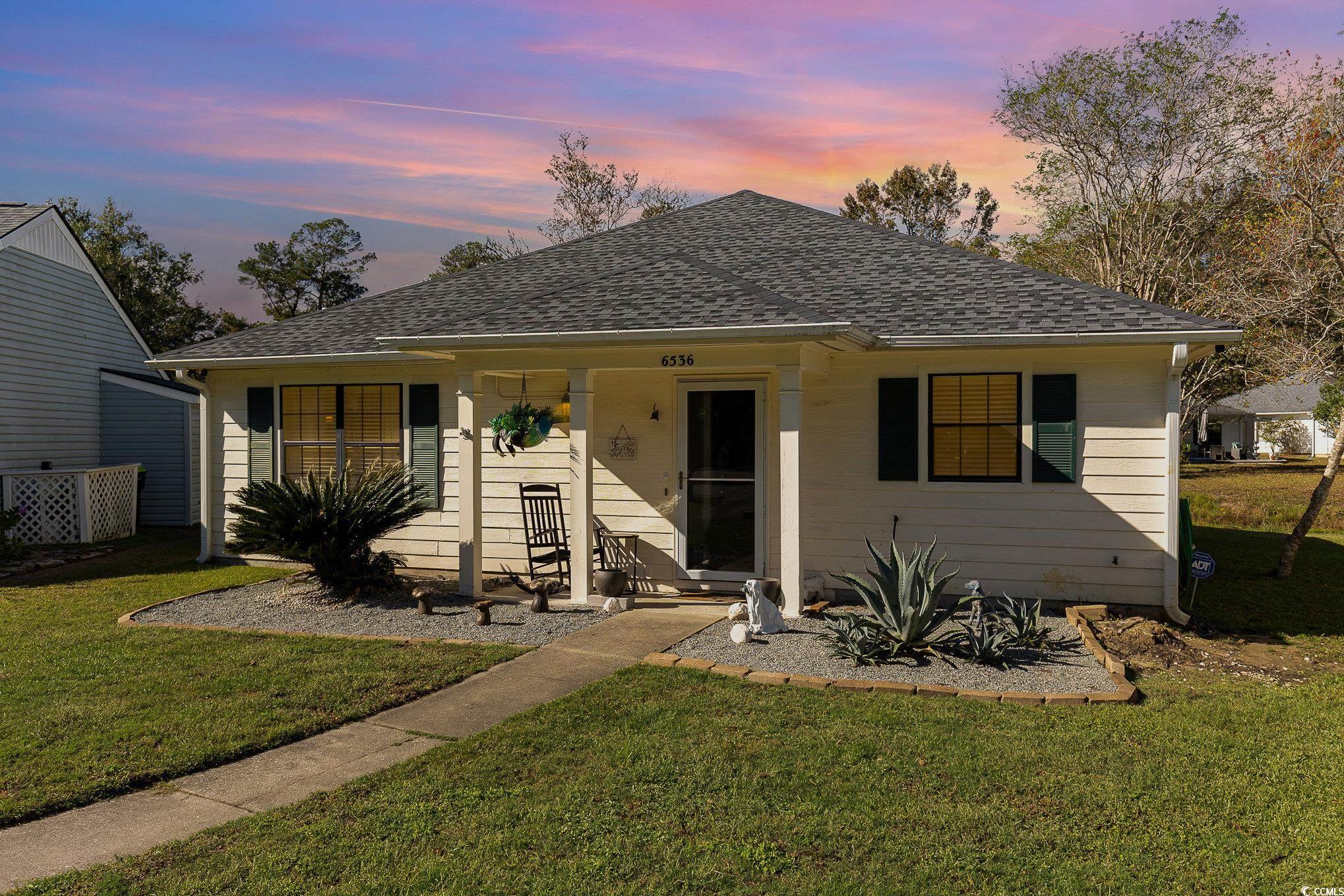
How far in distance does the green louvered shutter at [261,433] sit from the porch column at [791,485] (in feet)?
21.4

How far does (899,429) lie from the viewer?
8617mm

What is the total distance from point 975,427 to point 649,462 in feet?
10.6

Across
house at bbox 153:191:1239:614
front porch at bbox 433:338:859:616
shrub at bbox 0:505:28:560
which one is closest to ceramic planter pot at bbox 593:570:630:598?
front porch at bbox 433:338:859:616

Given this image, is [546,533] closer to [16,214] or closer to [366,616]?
[366,616]

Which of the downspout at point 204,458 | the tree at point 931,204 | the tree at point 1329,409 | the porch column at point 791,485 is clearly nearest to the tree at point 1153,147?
the tree at point 1329,409

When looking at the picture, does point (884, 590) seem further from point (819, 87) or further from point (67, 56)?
point (67, 56)

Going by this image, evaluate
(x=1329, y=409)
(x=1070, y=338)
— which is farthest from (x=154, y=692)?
(x=1329, y=409)

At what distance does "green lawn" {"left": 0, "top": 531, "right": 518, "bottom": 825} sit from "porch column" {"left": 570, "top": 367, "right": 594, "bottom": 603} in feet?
5.20

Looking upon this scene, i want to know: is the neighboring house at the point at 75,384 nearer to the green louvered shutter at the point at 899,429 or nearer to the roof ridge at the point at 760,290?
the roof ridge at the point at 760,290

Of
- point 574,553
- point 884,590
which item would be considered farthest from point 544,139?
point 884,590

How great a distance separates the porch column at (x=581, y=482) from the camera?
8.20 m

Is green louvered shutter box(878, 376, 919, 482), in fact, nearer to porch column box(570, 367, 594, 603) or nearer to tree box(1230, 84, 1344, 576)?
porch column box(570, 367, 594, 603)

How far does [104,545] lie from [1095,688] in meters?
13.6

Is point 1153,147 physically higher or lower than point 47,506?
higher
